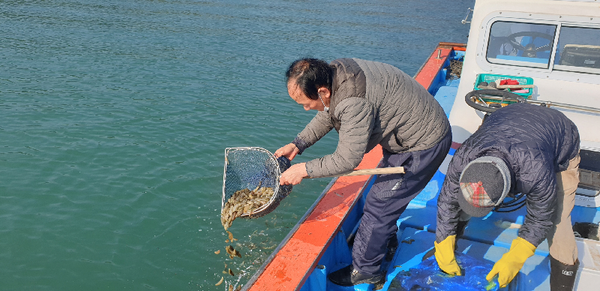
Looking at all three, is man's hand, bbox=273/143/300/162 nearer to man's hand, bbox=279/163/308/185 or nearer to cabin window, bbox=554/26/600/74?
man's hand, bbox=279/163/308/185

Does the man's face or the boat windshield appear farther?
the boat windshield

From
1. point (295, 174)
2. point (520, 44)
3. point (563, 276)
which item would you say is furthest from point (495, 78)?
point (295, 174)

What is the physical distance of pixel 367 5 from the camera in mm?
30953

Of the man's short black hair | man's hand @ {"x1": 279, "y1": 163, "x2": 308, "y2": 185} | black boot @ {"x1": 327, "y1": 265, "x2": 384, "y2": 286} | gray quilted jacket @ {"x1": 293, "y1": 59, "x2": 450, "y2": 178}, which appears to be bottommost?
black boot @ {"x1": 327, "y1": 265, "x2": 384, "y2": 286}

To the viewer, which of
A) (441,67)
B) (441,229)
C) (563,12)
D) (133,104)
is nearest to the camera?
(441,229)

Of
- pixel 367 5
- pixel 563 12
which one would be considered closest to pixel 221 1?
pixel 367 5

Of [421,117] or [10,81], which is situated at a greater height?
[421,117]

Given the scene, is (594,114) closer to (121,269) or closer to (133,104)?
(121,269)

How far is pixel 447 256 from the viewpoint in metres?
3.44

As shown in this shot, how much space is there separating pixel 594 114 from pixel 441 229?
270 cm

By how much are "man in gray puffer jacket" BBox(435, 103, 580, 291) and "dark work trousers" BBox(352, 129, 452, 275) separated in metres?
0.17

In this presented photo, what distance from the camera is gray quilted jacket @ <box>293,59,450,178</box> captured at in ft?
9.44

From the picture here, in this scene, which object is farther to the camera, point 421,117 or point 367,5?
point 367,5

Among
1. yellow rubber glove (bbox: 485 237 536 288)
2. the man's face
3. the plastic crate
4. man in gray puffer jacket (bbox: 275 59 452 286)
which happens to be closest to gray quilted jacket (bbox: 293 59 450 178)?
man in gray puffer jacket (bbox: 275 59 452 286)
